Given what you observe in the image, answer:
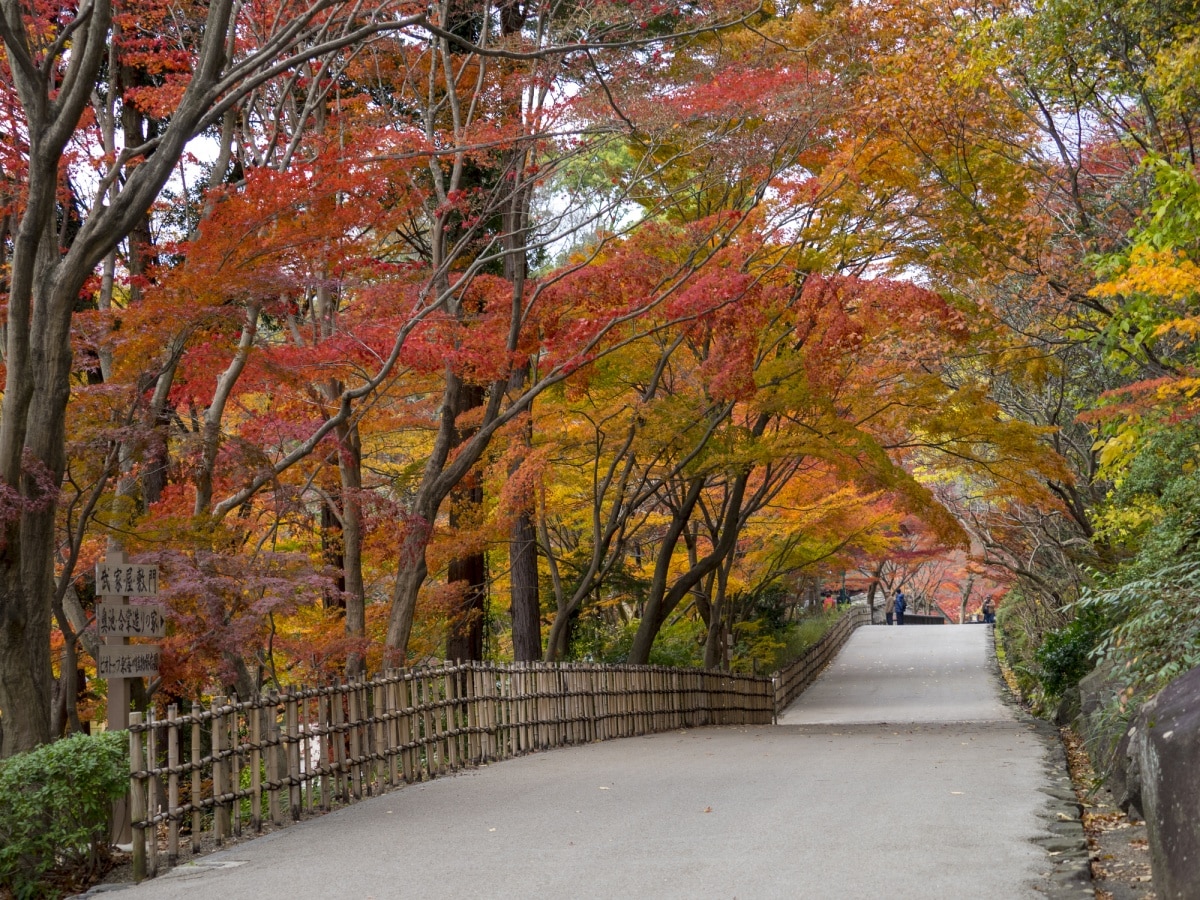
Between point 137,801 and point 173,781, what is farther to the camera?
point 173,781

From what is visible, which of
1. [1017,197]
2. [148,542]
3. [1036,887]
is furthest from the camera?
[1017,197]

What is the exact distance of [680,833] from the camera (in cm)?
775

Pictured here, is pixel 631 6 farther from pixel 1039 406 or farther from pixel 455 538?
pixel 1039 406

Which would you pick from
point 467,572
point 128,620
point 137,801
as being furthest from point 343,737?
point 467,572

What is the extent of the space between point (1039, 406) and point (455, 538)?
34.8ft

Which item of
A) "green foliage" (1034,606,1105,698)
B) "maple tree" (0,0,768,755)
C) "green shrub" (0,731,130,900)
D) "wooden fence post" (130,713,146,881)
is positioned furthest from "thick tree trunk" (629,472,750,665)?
"green shrub" (0,731,130,900)

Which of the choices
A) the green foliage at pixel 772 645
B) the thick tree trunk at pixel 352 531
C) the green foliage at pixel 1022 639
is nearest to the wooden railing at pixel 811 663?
the green foliage at pixel 772 645

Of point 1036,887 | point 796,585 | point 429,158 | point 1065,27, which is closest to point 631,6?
point 429,158

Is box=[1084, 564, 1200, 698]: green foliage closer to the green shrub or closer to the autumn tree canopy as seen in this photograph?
the autumn tree canopy

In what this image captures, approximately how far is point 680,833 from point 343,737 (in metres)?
3.10

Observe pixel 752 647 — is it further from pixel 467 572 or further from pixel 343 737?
pixel 343 737

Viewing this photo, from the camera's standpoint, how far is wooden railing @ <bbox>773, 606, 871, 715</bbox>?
2825 centimetres

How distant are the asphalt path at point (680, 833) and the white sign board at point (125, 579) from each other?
5.93ft

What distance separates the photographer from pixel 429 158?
43.9ft
